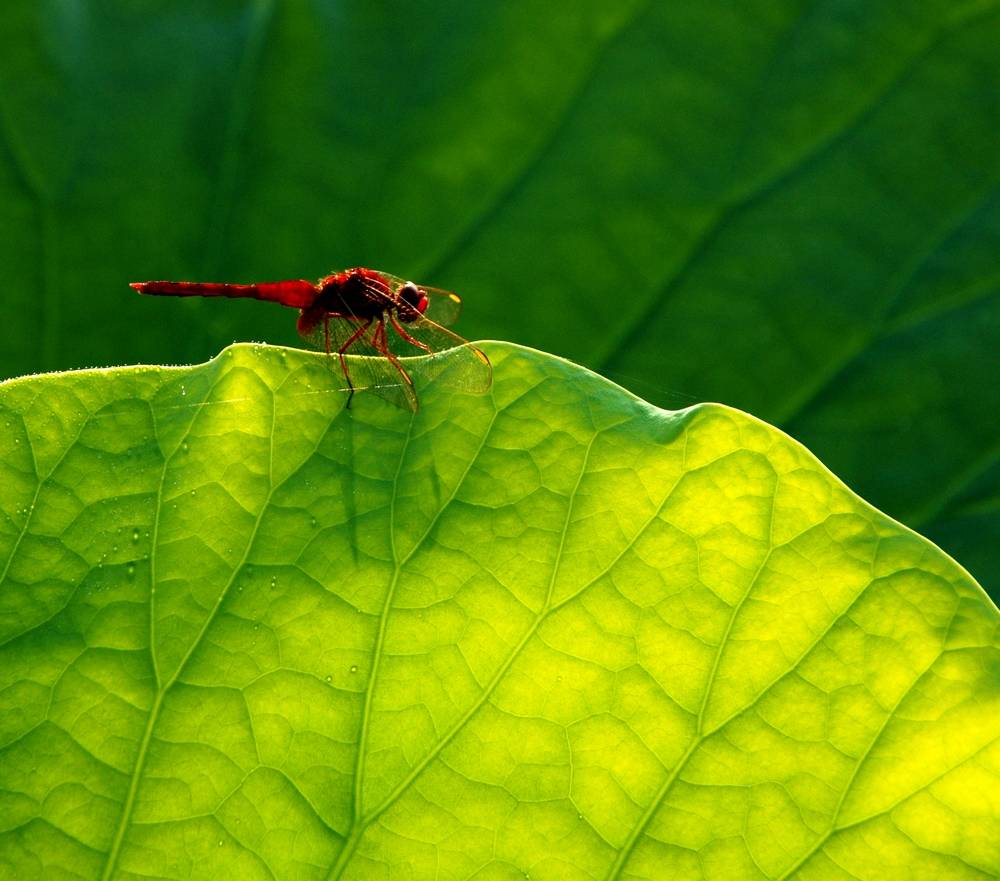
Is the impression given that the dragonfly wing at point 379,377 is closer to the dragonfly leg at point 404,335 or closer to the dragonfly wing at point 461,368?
the dragonfly wing at point 461,368

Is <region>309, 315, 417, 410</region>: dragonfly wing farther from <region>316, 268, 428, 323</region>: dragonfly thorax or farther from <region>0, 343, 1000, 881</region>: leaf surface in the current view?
<region>316, 268, 428, 323</region>: dragonfly thorax

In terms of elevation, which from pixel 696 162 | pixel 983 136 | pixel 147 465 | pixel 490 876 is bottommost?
pixel 490 876

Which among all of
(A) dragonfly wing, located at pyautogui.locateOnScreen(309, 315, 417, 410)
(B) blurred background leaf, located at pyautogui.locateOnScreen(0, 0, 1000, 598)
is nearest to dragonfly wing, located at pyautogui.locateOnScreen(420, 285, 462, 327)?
(B) blurred background leaf, located at pyautogui.locateOnScreen(0, 0, 1000, 598)

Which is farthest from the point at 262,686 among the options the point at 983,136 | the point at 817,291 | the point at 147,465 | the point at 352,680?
the point at 983,136

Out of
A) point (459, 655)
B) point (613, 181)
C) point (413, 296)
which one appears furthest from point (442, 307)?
point (459, 655)

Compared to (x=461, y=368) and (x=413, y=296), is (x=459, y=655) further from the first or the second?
(x=413, y=296)

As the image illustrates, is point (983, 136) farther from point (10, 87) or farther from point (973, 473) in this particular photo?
point (10, 87)

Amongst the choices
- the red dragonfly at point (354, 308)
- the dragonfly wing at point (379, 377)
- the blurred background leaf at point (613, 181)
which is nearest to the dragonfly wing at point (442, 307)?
the red dragonfly at point (354, 308)
